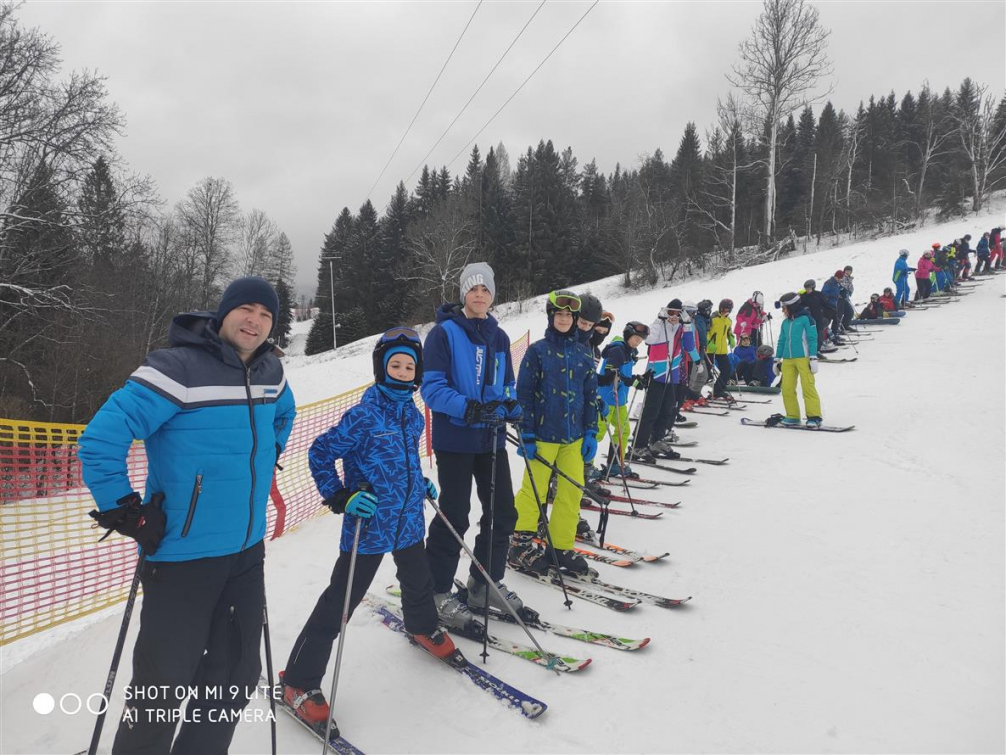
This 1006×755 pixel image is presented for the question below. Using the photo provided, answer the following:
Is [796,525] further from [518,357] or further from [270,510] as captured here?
[518,357]

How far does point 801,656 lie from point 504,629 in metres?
1.67

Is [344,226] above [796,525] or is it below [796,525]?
above

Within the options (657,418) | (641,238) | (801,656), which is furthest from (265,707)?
(641,238)

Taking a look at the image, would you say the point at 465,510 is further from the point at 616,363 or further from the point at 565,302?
the point at 616,363

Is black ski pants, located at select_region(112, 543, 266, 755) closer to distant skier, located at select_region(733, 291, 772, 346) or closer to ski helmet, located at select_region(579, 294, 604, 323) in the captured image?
ski helmet, located at select_region(579, 294, 604, 323)

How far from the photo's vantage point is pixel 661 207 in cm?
3459

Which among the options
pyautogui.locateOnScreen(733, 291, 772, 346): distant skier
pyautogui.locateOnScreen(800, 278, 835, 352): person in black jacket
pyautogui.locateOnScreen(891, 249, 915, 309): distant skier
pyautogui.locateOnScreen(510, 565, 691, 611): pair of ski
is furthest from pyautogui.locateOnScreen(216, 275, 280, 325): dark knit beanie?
pyautogui.locateOnScreen(891, 249, 915, 309): distant skier

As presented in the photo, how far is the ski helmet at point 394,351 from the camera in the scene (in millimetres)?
2576

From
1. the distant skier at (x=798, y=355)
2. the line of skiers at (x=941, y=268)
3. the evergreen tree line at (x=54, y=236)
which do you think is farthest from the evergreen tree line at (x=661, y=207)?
the distant skier at (x=798, y=355)

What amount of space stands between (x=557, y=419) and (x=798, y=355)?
577 centimetres

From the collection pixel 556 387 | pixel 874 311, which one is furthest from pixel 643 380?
pixel 874 311

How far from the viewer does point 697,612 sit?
11.0 ft

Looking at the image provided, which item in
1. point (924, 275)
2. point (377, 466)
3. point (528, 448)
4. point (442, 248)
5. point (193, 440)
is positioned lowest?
point (528, 448)

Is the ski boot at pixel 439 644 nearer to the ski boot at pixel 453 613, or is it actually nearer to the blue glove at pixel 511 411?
the ski boot at pixel 453 613
